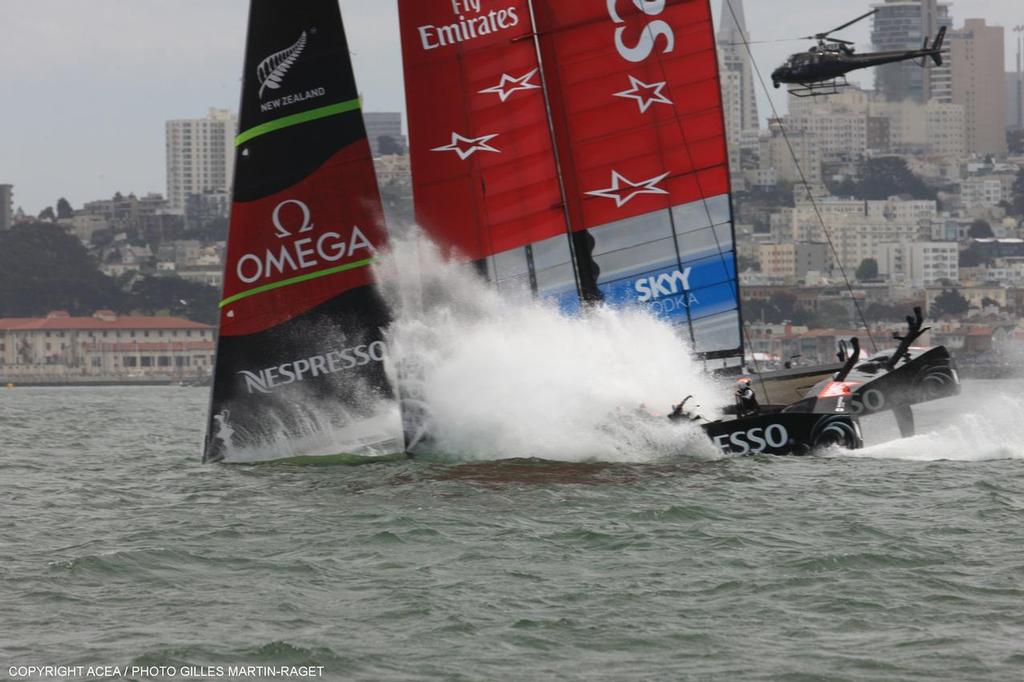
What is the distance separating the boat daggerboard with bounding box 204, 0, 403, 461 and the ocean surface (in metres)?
0.72

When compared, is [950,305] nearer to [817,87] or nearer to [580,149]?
[817,87]

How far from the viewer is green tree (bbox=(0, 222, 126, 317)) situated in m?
126

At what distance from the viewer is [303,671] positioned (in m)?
8.24

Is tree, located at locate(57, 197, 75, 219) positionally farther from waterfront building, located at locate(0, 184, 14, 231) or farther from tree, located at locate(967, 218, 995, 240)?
tree, located at locate(967, 218, 995, 240)

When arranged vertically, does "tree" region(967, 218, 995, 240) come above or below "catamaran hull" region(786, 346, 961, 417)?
above

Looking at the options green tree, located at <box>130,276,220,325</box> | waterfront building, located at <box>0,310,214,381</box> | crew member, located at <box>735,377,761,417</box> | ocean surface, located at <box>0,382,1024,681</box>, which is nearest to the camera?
ocean surface, located at <box>0,382,1024,681</box>

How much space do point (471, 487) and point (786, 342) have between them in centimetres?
9059

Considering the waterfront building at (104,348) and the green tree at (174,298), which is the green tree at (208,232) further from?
the waterfront building at (104,348)

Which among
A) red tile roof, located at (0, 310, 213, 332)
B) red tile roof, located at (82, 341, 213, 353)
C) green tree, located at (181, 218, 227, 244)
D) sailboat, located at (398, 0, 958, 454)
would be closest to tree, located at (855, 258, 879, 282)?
green tree, located at (181, 218, 227, 244)

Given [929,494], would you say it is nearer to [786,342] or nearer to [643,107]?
[643,107]

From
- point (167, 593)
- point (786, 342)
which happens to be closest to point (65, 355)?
point (786, 342)

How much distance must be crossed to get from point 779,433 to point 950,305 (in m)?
114

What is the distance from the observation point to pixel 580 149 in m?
16.1

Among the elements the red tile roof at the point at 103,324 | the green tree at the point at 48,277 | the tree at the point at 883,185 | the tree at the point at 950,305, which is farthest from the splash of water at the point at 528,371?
the tree at the point at 883,185
